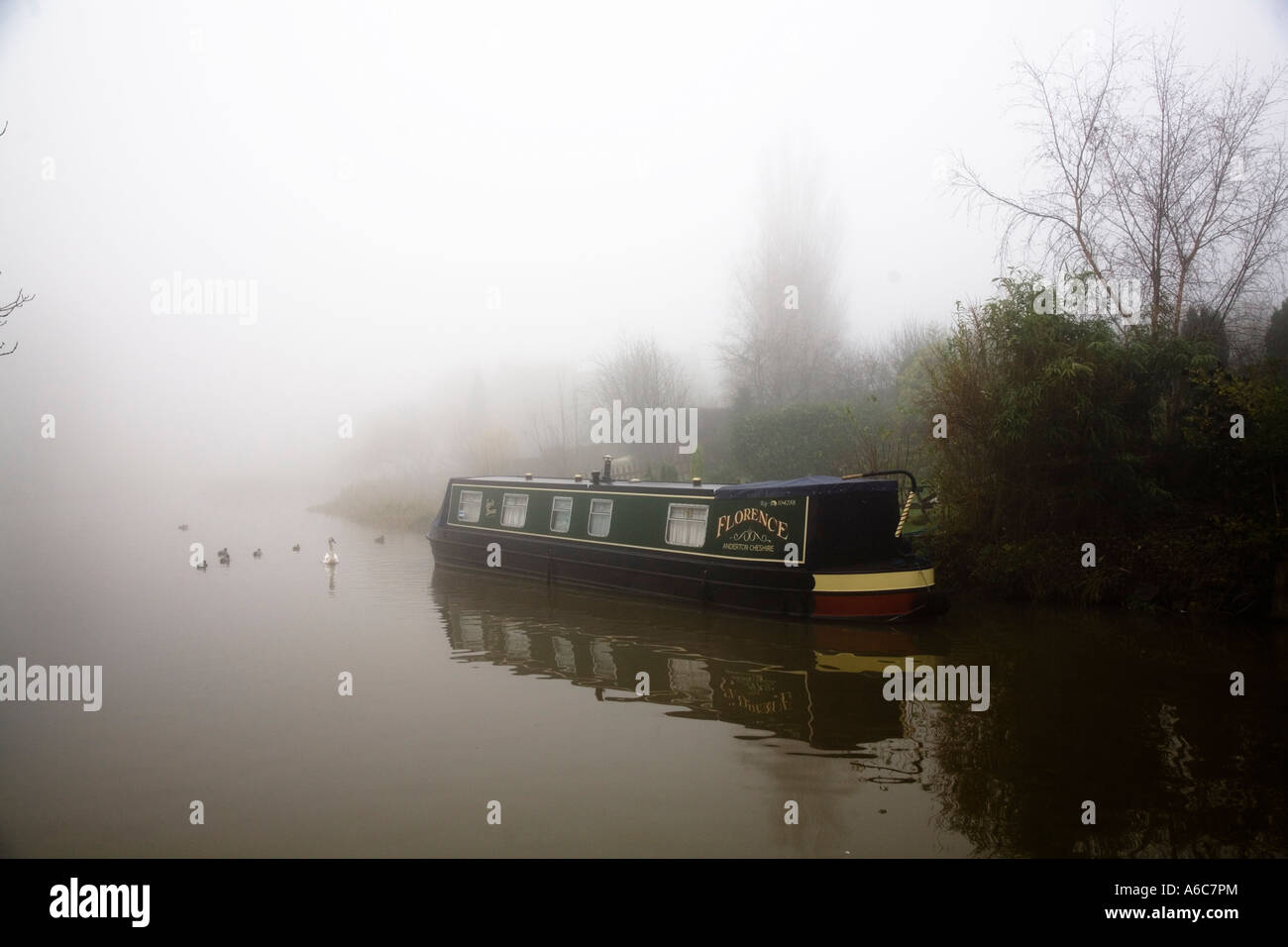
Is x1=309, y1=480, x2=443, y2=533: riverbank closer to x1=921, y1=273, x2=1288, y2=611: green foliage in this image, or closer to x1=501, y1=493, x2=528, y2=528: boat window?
x1=501, y1=493, x2=528, y2=528: boat window

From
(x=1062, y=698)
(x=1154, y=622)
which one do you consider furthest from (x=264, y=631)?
(x=1154, y=622)

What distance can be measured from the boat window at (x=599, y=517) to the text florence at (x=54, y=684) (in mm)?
6918

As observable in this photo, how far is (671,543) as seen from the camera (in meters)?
12.1

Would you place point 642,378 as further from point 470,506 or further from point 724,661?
point 724,661

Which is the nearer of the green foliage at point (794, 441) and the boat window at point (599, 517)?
the boat window at point (599, 517)

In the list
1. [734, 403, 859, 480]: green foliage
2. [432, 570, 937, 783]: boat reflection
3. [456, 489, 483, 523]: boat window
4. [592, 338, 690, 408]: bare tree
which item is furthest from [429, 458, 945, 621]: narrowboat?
[592, 338, 690, 408]: bare tree

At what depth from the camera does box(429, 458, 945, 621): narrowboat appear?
10234mm

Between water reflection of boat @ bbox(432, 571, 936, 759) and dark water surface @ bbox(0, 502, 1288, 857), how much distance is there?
0.15ft

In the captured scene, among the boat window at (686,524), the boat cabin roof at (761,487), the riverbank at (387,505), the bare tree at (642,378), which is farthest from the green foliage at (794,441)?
the riverbank at (387,505)

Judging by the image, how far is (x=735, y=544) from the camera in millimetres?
11172

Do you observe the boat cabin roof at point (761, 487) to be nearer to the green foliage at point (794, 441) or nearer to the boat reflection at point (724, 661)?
the boat reflection at point (724, 661)

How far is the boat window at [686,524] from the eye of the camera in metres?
11.7
